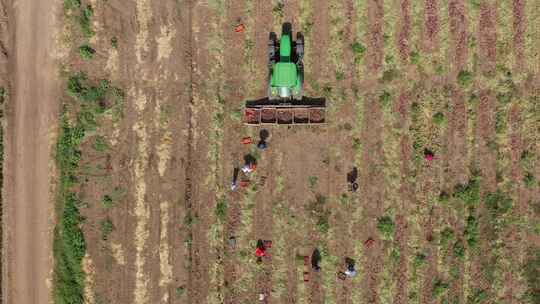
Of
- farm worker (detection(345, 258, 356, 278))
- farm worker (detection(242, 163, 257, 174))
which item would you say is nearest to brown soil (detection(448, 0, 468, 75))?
farm worker (detection(345, 258, 356, 278))

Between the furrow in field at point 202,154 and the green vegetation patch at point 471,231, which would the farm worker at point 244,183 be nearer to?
the furrow in field at point 202,154

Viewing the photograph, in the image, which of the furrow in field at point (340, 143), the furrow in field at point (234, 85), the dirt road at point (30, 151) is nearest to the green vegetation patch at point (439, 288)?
the furrow in field at point (340, 143)

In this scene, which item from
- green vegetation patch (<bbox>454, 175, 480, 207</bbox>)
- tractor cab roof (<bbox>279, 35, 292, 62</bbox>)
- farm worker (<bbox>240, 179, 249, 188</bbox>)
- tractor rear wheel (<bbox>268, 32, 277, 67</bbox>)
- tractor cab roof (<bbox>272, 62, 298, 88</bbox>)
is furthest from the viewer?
farm worker (<bbox>240, 179, 249, 188</bbox>)

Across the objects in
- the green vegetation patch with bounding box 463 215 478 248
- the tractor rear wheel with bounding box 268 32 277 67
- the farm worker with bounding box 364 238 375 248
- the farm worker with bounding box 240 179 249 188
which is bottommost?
the farm worker with bounding box 364 238 375 248

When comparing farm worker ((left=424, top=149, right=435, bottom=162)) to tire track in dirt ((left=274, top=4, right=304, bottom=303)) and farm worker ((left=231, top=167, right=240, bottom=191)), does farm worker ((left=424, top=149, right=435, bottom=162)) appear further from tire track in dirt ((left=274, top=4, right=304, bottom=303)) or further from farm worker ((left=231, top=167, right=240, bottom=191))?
farm worker ((left=231, top=167, right=240, bottom=191))

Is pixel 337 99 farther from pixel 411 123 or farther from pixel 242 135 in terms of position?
pixel 242 135

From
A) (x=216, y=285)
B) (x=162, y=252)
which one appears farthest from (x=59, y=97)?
(x=216, y=285)

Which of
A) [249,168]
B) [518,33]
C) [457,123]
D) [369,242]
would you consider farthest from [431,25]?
[249,168]
